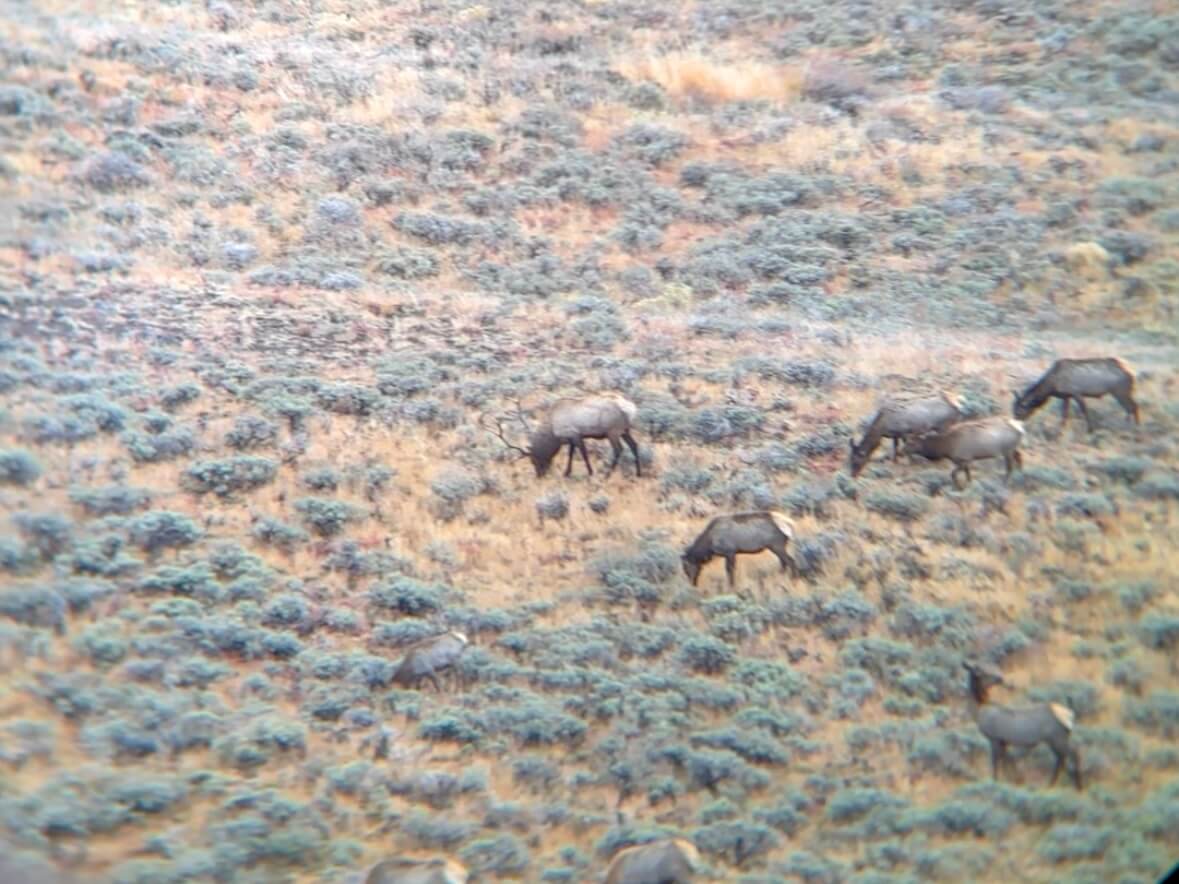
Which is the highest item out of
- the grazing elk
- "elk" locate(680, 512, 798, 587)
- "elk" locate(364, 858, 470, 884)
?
"elk" locate(680, 512, 798, 587)

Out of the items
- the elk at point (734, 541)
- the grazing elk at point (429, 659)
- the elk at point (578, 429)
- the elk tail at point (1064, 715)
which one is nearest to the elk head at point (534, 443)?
the elk at point (578, 429)

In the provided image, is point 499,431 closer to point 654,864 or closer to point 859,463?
point 859,463

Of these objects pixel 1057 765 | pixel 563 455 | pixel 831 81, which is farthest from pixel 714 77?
pixel 1057 765

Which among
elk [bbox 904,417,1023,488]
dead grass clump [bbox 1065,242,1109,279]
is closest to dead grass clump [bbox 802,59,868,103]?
dead grass clump [bbox 1065,242,1109,279]

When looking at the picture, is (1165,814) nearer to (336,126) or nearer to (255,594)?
(255,594)

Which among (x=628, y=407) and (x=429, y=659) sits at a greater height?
(x=628, y=407)

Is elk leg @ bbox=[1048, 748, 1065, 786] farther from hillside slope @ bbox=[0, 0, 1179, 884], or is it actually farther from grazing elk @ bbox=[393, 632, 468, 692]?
grazing elk @ bbox=[393, 632, 468, 692]
